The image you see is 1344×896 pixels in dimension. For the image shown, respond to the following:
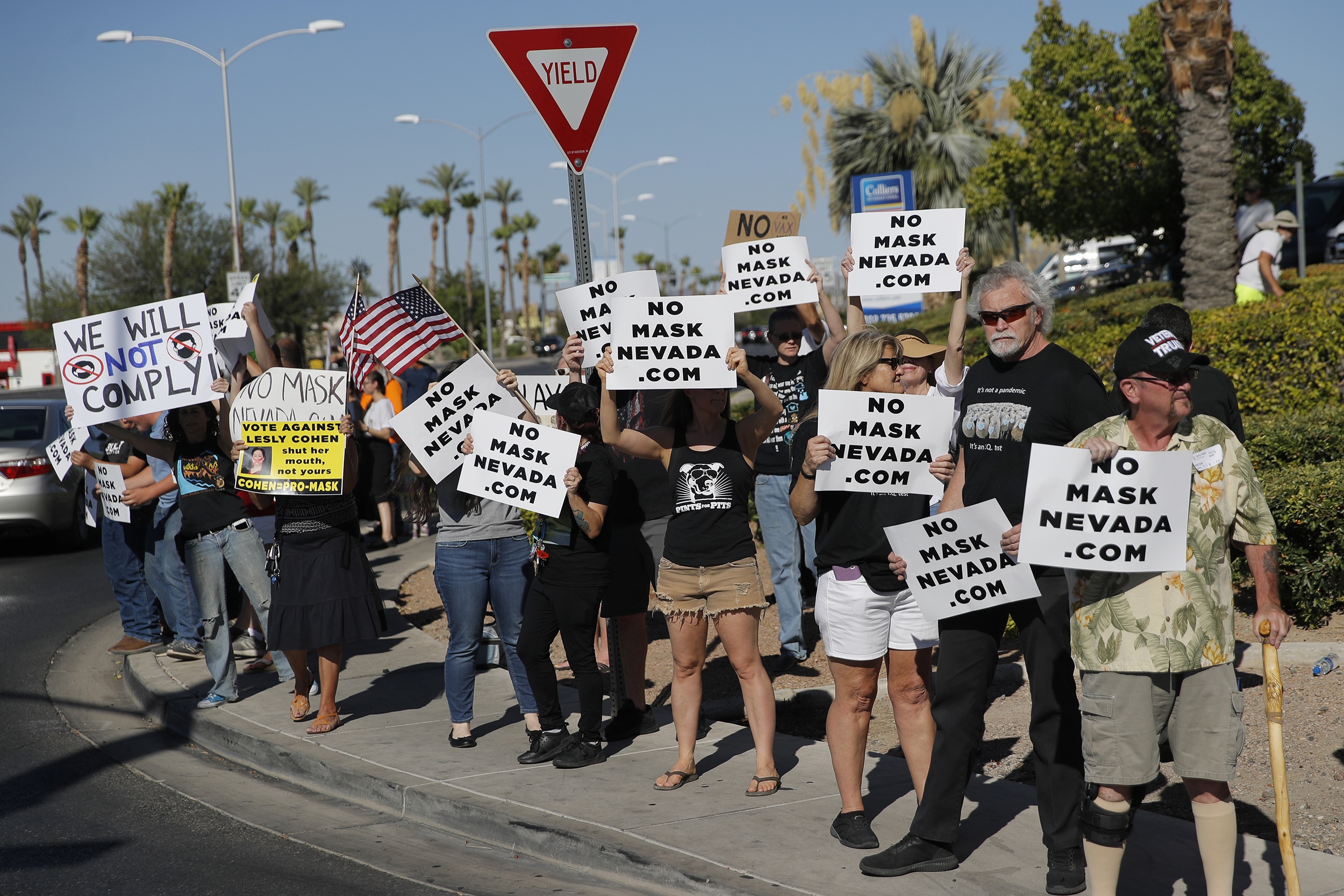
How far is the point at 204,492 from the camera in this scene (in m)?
7.34

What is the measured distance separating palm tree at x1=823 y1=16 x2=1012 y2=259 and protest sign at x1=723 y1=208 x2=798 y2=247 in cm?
2365

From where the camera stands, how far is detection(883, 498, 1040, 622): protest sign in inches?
163

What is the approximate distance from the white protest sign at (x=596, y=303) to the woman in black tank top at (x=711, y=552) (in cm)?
105

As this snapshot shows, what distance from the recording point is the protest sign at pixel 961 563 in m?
4.14

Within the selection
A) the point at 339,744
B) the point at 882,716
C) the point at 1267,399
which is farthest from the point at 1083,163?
the point at 339,744

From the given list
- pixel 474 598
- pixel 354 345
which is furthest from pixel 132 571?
pixel 474 598

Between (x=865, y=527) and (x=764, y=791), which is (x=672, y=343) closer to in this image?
(x=865, y=527)

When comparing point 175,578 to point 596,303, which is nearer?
point 596,303

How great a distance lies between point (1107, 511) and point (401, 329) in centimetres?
489

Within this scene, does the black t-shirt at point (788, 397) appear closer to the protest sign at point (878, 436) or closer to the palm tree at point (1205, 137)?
the protest sign at point (878, 436)

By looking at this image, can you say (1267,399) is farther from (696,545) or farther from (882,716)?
(696,545)

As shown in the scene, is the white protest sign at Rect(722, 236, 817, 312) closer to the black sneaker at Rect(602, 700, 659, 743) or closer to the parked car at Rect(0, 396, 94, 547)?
the black sneaker at Rect(602, 700, 659, 743)

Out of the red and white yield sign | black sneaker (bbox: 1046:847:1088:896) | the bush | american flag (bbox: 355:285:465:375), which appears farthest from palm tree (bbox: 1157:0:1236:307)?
black sneaker (bbox: 1046:847:1088:896)

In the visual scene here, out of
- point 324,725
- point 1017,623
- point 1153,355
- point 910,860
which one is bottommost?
point 324,725
